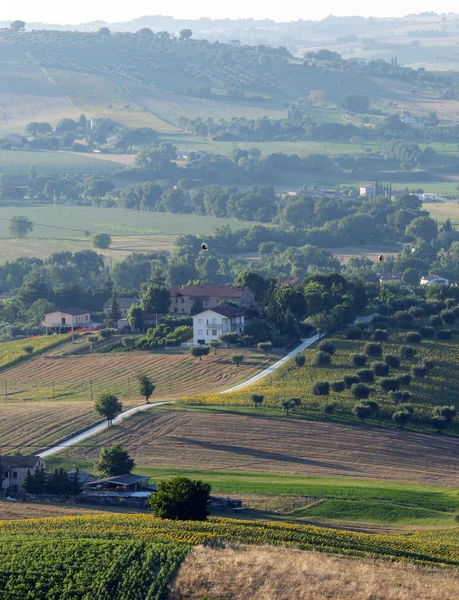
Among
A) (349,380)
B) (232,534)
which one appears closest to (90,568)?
(232,534)

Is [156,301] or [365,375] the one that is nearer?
[365,375]

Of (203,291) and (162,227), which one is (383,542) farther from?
(162,227)

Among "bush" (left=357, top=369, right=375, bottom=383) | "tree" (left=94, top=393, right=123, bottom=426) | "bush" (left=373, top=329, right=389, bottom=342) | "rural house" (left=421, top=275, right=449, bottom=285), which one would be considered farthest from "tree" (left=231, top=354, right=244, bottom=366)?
"rural house" (left=421, top=275, right=449, bottom=285)

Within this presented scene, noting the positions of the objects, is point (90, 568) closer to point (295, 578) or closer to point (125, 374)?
point (295, 578)

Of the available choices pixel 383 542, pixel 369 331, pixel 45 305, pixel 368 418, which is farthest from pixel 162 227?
pixel 383 542

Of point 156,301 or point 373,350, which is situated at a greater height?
point 156,301
